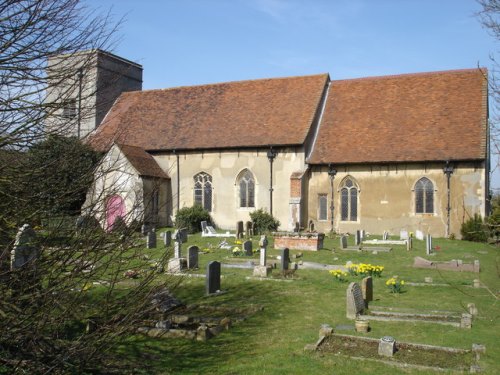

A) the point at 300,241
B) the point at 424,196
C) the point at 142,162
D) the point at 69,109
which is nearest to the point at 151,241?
the point at 300,241

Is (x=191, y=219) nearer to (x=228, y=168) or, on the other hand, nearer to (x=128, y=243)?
(x=228, y=168)

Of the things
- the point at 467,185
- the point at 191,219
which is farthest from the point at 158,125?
the point at 467,185

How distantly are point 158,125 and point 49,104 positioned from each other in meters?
28.1

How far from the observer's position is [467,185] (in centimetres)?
2677

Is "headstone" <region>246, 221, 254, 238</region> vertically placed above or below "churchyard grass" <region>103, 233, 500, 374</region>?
above

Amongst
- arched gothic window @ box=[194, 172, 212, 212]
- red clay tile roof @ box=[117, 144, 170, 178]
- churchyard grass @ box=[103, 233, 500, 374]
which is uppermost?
red clay tile roof @ box=[117, 144, 170, 178]

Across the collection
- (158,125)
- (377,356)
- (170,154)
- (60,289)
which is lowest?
(377,356)

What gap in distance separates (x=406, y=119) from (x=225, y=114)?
11235mm

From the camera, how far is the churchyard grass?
7.90 meters

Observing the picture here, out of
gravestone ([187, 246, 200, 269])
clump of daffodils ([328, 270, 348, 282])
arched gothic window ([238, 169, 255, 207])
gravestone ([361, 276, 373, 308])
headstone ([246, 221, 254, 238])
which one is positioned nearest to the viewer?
gravestone ([361, 276, 373, 308])

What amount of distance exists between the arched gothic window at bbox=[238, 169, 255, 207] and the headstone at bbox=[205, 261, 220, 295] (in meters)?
17.8

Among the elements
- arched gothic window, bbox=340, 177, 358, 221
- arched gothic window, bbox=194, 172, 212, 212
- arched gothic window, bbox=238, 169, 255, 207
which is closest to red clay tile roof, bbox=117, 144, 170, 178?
arched gothic window, bbox=194, 172, 212, 212

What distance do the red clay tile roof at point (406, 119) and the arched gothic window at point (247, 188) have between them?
4017mm

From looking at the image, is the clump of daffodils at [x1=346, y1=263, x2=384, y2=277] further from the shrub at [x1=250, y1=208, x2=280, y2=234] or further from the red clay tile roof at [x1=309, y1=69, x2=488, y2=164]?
the shrub at [x1=250, y1=208, x2=280, y2=234]
